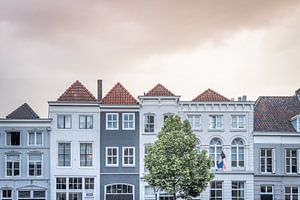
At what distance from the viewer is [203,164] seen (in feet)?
188

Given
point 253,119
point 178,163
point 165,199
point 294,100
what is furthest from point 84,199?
point 294,100

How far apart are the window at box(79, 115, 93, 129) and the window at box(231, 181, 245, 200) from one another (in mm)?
15565

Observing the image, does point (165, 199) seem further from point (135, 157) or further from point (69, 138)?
point (69, 138)

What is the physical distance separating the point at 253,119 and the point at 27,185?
2404 cm

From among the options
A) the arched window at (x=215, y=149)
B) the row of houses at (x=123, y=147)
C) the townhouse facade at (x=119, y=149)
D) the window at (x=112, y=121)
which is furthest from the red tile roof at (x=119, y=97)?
the arched window at (x=215, y=149)

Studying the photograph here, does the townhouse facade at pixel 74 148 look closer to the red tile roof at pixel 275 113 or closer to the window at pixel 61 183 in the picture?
the window at pixel 61 183

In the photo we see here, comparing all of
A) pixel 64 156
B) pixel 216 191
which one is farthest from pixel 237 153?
pixel 64 156

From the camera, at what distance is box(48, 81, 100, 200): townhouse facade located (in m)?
64.0

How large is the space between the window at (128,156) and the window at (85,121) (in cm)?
425

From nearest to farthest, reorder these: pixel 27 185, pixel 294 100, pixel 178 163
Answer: pixel 178 163 → pixel 27 185 → pixel 294 100

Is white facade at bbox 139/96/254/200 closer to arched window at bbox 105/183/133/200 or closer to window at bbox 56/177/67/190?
arched window at bbox 105/183/133/200

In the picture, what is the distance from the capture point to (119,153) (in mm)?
64938

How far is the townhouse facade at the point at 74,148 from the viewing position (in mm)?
64000

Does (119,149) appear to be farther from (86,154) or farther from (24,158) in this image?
(24,158)
